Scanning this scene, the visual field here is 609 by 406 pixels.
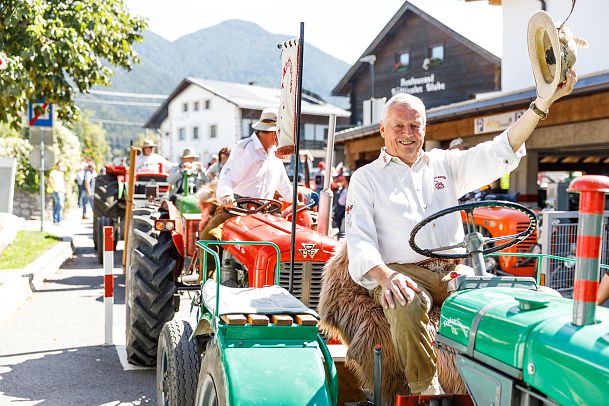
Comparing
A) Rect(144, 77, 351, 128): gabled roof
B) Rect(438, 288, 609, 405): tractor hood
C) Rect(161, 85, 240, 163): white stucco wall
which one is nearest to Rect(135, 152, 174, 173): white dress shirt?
Rect(438, 288, 609, 405): tractor hood

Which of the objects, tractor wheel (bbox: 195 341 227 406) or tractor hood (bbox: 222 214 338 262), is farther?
tractor hood (bbox: 222 214 338 262)

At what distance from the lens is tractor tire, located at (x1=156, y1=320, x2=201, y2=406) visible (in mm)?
3391

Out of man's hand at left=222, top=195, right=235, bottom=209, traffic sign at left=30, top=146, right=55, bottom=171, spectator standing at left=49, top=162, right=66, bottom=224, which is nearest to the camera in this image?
man's hand at left=222, top=195, right=235, bottom=209

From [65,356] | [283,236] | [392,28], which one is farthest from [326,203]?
[392,28]

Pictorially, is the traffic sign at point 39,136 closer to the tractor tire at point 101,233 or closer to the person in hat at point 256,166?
the tractor tire at point 101,233

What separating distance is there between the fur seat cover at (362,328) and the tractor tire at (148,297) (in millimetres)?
2136

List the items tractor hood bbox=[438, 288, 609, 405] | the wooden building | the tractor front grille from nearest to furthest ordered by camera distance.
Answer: tractor hood bbox=[438, 288, 609, 405], the tractor front grille, the wooden building

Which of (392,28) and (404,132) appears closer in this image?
(404,132)

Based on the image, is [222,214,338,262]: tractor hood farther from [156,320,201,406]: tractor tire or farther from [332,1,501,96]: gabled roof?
[332,1,501,96]: gabled roof

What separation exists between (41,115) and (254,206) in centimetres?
737

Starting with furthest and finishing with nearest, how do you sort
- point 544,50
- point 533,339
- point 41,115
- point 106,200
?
point 41,115 < point 106,200 < point 544,50 < point 533,339

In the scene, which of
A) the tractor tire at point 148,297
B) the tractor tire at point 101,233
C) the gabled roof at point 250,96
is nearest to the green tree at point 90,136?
the gabled roof at point 250,96

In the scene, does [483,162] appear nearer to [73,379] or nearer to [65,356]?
[73,379]

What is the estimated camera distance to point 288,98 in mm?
3795
